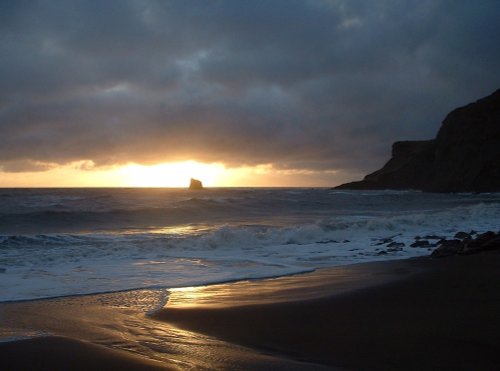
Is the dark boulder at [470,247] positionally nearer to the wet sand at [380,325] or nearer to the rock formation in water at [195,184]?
the wet sand at [380,325]

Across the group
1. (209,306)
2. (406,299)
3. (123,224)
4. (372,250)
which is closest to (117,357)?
(209,306)

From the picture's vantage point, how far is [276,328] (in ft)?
17.8

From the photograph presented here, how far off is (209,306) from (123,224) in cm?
1904

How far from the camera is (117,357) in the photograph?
4.35m

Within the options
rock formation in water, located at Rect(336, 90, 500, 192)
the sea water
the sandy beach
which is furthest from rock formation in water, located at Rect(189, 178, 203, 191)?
the sandy beach

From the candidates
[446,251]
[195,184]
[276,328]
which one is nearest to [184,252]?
[446,251]

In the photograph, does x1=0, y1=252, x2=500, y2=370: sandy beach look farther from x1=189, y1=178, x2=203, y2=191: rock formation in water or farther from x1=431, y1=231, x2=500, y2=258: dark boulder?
x1=189, y1=178, x2=203, y2=191: rock formation in water

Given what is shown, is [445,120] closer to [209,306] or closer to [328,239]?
[328,239]

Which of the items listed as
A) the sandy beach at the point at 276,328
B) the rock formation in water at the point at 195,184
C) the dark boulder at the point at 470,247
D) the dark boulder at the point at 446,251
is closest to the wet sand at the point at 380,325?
the sandy beach at the point at 276,328

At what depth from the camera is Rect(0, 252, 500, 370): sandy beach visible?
4.26 m

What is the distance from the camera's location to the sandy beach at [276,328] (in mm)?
4262

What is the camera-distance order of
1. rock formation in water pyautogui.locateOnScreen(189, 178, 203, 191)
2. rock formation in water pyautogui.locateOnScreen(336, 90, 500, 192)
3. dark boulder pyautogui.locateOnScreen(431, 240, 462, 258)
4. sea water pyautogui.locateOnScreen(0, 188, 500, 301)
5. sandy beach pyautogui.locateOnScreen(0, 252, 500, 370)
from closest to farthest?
1. sandy beach pyautogui.locateOnScreen(0, 252, 500, 370)
2. sea water pyautogui.locateOnScreen(0, 188, 500, 301)
3. dark boulder pyautogui.locateOnScreen(431, 240, 462, 258)
4. rock formation in water pyautogui.locateOnScreen(336, 90, 500, 192)
5. rock formation in water pyautogui.locateOnScreen(189, 178, 203, 191)

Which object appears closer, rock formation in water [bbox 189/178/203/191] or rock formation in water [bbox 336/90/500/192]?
rock formation in water [bbox 336/90/500/192]

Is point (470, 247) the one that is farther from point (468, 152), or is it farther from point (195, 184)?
point (195, 184)
